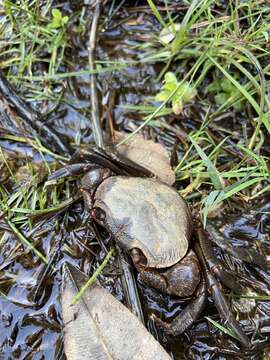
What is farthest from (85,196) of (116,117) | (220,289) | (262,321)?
(262,321)

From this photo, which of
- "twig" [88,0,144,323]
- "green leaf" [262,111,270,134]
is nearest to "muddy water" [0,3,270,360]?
"twig" [88,0,144,323]

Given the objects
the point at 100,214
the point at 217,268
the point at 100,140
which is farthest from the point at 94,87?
the point at 217,268

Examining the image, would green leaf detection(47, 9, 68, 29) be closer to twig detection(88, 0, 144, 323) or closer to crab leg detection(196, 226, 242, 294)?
twig detection(88, 0, 144, 323)

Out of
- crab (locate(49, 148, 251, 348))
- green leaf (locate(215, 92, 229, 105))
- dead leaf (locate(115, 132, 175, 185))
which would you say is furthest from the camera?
green leaf (locate(215, 92, 229, 105))

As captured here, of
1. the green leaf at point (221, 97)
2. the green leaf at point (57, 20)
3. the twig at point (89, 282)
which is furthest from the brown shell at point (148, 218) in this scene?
the green leaf at point (57, 20)

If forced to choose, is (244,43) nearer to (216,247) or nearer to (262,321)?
(216,247)

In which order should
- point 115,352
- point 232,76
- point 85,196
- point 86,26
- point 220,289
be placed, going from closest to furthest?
point 115,352
point 220,289
point 85,196
point 232,76
point 86,26

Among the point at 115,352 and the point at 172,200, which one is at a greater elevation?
the point at 172,200

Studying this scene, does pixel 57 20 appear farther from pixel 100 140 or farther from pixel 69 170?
pixel 69 170
